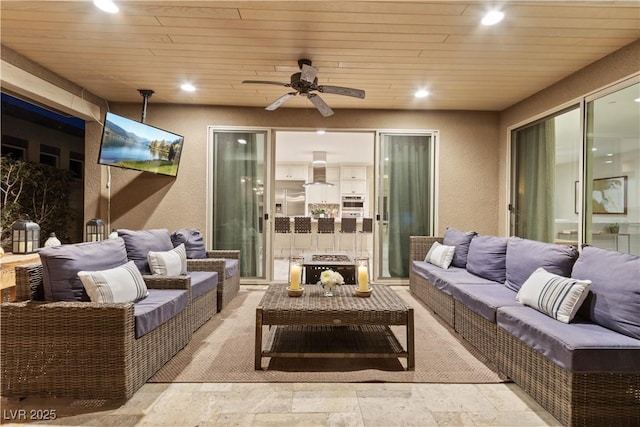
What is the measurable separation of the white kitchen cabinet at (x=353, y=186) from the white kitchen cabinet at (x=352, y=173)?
4.5 inches

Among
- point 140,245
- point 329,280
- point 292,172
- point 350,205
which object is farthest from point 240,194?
point 350,205

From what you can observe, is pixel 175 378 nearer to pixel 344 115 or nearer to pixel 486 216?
pixel 344 115

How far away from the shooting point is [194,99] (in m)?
4.74

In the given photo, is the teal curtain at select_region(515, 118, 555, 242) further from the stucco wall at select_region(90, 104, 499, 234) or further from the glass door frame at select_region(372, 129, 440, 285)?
the glass door frame at select_region(372, 129, 440, 285)

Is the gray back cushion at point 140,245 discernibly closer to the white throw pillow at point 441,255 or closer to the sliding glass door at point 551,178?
the white throw pillow at point 441,255

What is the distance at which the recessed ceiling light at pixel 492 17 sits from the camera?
8.50 ft

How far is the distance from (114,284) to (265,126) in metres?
3.34

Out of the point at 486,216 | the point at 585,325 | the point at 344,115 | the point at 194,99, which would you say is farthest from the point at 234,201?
the point at 585,325

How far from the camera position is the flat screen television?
3.81 meters

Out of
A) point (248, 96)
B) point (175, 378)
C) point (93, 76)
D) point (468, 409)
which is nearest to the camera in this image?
point (468, 409)

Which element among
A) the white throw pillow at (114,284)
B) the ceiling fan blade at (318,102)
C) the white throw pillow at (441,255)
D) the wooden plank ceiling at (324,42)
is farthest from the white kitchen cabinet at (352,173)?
the white throw pillow at (114,284)

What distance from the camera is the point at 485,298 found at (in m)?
2.67

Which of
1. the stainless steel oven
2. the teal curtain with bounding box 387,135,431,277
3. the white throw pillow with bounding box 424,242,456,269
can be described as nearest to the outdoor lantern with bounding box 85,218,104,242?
the teal curtain with bounding box 387,135,431,277

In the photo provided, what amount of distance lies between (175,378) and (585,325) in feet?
8.19
